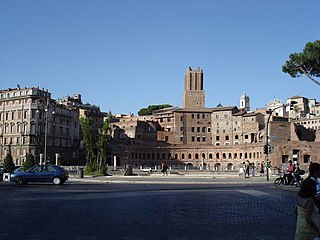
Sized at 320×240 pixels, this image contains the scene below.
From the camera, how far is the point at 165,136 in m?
103

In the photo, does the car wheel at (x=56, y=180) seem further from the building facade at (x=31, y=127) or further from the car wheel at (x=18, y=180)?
the building facade at (x=31, y=127)

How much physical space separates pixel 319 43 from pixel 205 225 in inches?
1130

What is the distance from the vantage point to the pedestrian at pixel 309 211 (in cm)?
555

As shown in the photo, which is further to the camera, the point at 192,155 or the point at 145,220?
the point at 192,155

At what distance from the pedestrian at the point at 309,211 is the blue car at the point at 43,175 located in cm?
2182

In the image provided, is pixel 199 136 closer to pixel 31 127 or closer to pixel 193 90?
pixel 193 90

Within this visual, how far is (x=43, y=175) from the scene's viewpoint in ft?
83.8

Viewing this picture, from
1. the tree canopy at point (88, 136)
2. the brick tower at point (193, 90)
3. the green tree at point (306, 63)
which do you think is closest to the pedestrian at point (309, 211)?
the green tree at point (306, 63)

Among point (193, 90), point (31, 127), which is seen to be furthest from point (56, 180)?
point (193, 90)

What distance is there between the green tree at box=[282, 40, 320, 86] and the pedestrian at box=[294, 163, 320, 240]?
30.3 metres

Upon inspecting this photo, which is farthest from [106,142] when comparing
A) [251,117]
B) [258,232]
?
[251,117]

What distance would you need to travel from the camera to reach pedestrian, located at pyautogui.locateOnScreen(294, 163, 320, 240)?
5551mm

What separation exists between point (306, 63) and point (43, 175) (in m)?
24.2

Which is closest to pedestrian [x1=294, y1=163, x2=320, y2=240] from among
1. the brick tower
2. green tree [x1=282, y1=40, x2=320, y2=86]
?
green tree [x1=282, y1=40, x2=320, y2=86]
